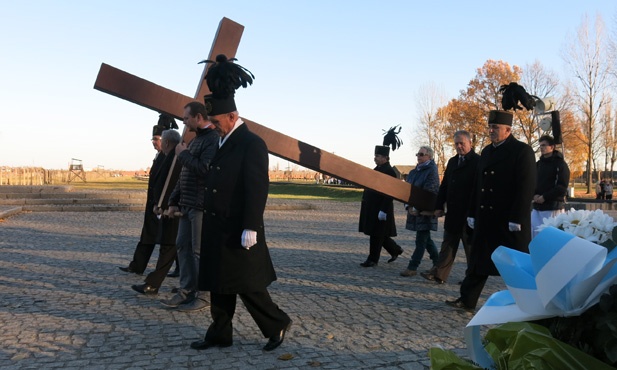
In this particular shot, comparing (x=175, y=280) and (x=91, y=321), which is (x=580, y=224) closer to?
(x=91, y=321)

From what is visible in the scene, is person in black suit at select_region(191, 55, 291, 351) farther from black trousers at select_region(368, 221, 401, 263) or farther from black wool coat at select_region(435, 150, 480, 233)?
black trousers at select_region(368, 221, 401, 263)

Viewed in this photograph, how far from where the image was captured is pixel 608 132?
4672 cm

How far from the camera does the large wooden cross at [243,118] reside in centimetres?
549

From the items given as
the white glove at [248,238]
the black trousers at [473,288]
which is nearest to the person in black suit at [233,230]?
the white glove at [248,238]

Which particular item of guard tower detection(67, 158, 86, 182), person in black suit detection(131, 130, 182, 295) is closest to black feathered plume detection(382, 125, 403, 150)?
person in black suit detection(131, 130, 182, 295)

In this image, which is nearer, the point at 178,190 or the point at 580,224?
the point at 580,224

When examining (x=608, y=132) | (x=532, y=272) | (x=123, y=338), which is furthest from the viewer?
(x=608, y=132)

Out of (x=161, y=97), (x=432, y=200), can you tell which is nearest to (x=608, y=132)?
(x=432, y=200)

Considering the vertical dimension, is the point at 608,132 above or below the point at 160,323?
above

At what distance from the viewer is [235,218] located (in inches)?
170

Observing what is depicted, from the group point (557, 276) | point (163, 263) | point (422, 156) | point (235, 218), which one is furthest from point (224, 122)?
point (422, 156)

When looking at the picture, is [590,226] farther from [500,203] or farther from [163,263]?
[163,263]

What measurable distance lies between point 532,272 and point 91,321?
437 cm

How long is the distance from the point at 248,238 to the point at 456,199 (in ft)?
12.0
